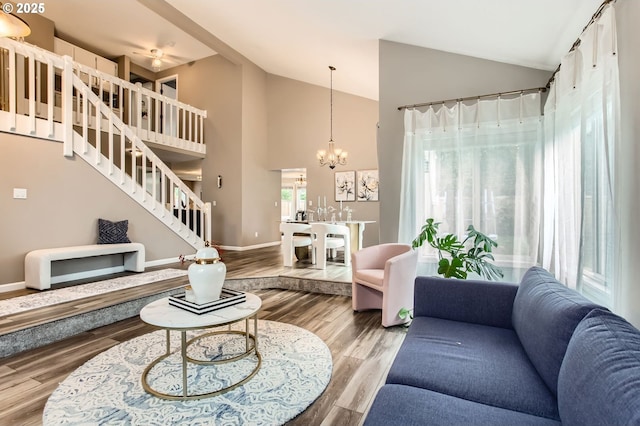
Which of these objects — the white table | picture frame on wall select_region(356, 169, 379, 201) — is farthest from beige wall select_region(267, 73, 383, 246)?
→ the white table

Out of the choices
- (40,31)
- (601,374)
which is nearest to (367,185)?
(601,374)

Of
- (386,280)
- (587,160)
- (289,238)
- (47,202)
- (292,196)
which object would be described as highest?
(292,196)

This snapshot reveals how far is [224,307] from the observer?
2188 mm

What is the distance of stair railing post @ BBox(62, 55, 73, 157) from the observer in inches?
167

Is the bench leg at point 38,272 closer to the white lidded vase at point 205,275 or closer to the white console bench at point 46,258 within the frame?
the white console bench at point 46,258

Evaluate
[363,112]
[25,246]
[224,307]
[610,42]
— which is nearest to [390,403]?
[224,307]

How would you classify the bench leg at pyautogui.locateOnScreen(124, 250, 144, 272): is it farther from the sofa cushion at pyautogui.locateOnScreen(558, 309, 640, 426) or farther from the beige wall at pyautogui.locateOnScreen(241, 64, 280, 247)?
the sofa cushion at pyautogui.locateOnScreen(558, 309, 640, 426)

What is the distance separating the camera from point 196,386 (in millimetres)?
2021

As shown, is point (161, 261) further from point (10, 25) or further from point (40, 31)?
point (40, 31)

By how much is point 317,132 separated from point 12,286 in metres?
5.84

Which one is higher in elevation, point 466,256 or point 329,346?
point 466,256

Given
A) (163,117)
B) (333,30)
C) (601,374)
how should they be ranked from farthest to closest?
(163,117), (333,30), (601,374)

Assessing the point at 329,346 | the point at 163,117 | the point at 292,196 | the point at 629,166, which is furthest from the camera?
the point at 292,196

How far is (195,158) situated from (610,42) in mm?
7642
